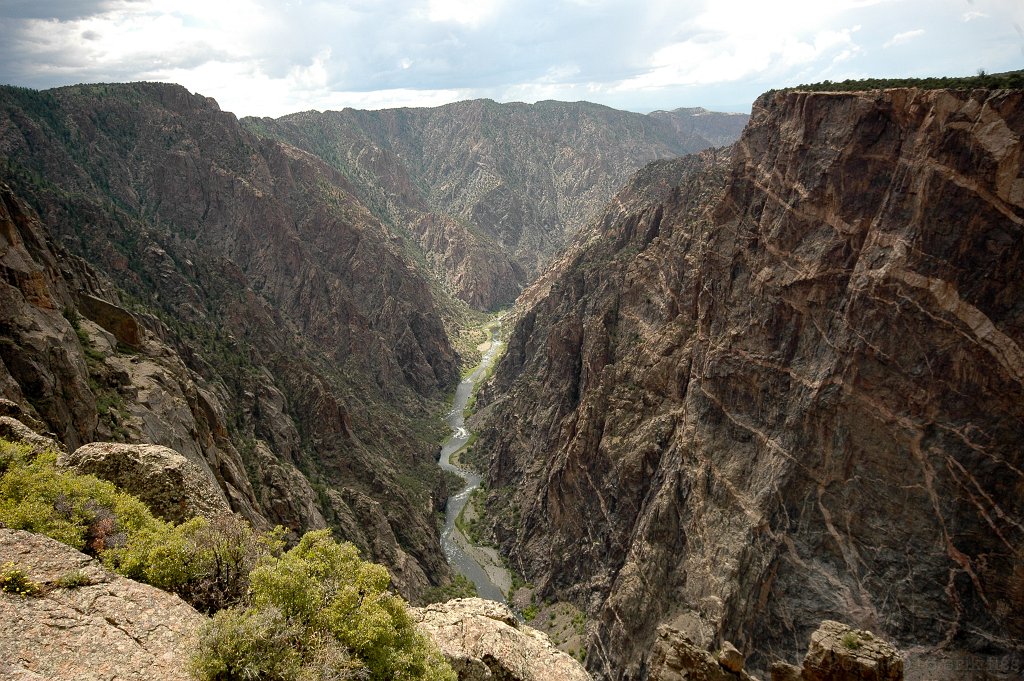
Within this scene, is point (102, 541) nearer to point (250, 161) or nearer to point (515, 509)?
point (515, 509)

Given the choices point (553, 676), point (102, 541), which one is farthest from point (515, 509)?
point (102, 541)

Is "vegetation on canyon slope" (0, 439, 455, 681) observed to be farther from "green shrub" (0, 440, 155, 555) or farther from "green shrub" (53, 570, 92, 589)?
"green shrub" (53, 570, 92, 589)

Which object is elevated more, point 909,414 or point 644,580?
point 909,414

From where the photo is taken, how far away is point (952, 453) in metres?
31.6

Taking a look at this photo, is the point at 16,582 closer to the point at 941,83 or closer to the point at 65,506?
the point at 65,506

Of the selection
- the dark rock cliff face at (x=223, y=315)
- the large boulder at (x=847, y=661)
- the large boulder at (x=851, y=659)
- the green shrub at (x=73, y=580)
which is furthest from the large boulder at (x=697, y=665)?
the dark rock cliff face at (x=223, y=315)

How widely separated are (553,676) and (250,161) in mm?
129728

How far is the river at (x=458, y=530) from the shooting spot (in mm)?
69125

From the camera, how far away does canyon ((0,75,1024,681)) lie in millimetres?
30109

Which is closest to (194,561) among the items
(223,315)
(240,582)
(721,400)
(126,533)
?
(240,582)

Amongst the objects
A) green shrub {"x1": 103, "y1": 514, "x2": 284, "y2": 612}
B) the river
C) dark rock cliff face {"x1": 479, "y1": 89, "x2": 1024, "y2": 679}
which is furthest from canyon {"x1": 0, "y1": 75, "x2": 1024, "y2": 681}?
green shrub {"x1": 103, "y1": 514, "x2": 284, "y2": 612}

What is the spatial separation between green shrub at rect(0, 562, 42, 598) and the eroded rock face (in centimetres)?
14

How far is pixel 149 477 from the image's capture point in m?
18.9

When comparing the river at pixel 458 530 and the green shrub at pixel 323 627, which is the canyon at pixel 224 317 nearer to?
the river at pixel 458 530
